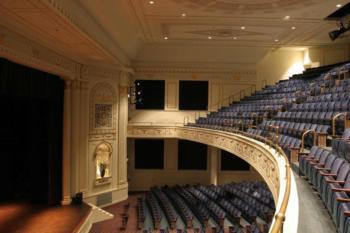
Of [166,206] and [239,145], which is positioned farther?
[166,206]

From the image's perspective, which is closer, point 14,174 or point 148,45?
point 14,174

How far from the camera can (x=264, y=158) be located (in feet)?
10.9

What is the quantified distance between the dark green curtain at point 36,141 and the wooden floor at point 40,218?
0.29 metres

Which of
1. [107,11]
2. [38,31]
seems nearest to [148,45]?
[107,11]

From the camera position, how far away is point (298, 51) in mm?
8805

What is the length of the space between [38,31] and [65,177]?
291 centimetres

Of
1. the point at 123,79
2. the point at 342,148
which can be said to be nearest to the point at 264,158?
the point at 342,148

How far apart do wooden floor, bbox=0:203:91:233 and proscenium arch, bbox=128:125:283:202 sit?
248 cm

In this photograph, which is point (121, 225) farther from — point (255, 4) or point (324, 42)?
point (324, 42)

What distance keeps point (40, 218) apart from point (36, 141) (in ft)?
4.31

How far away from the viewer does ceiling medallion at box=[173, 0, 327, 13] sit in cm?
487

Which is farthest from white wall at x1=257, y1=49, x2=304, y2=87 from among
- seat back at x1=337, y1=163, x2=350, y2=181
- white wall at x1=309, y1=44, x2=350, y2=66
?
seat back at x1=337, y1=163, x2=350, y2=181

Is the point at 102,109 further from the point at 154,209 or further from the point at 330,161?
the point at 330,161

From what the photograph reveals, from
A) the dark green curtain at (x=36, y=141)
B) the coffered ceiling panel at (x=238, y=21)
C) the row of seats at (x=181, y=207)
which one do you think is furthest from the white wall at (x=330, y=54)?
the dark green curtain at (x=36, y=141)
